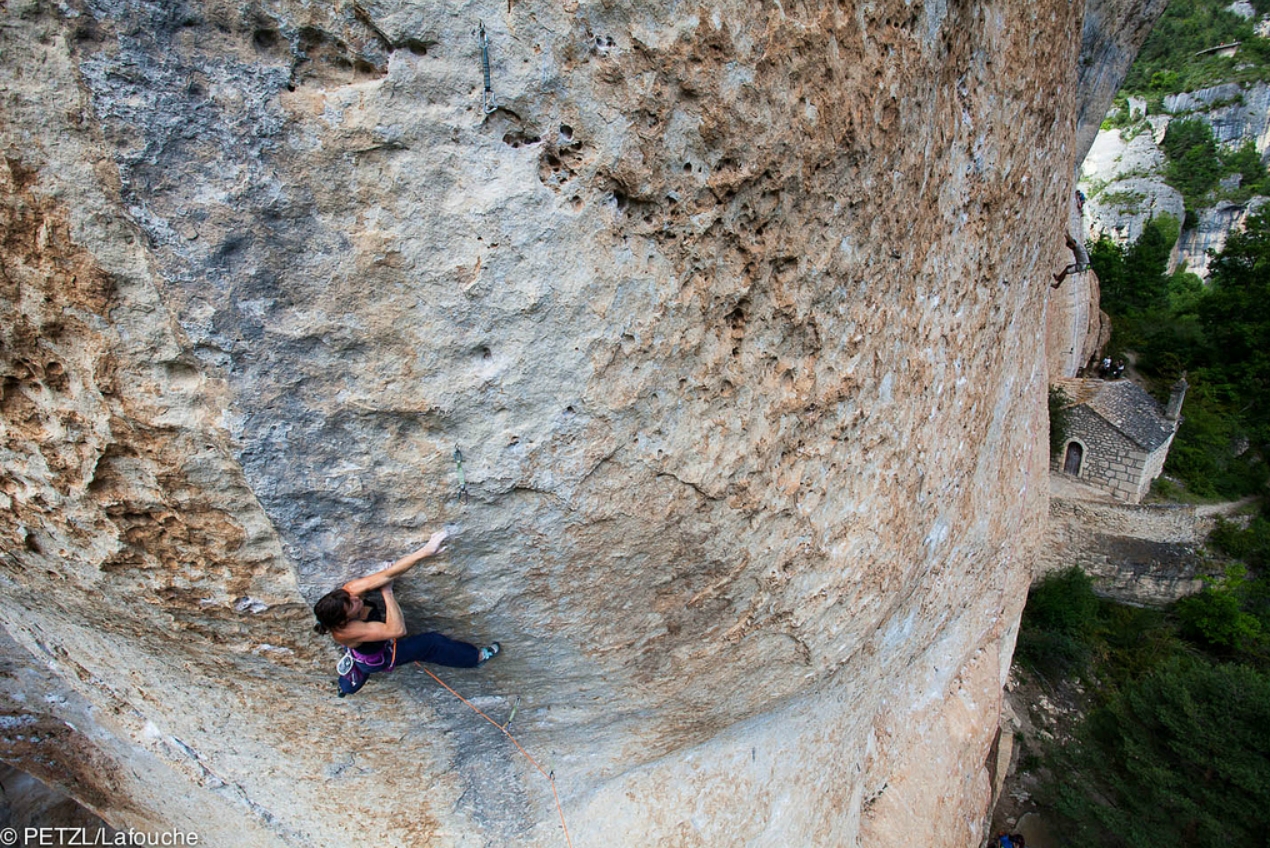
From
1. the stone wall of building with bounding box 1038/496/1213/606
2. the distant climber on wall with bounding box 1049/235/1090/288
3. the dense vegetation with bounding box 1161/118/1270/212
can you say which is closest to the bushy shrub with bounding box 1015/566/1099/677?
the stone wall of building with bounding box 1038/496/1213/606

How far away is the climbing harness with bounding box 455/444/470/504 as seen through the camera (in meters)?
1.40

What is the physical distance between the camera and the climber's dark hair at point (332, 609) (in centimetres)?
146

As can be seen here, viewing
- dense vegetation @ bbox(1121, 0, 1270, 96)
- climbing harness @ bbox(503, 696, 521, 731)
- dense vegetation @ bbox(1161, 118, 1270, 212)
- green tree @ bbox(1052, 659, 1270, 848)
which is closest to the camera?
climbing harness @ bbox(503, 696, 521, 731)

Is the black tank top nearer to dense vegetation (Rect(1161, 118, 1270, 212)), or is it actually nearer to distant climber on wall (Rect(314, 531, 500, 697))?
distant climber on wall (Rect(314, 531, 500, 697))

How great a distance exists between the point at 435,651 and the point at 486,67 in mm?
1455

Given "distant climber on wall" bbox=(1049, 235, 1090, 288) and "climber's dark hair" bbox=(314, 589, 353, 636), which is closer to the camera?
"climber's dark hair" bbox=(314, 589, 353, 636)

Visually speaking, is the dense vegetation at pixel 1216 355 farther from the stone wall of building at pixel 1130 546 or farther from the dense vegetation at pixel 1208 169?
the dense vegetation at pixel 1208 169

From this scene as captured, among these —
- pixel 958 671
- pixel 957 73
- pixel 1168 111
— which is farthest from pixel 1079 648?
pixel 1168 111

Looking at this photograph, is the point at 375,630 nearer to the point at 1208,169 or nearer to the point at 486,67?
the point at 486,67

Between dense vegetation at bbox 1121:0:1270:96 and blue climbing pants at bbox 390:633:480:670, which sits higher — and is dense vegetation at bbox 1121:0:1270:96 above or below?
above

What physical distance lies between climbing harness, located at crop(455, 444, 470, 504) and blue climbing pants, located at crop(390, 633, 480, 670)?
53cm

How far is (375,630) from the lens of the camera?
60.4 inches

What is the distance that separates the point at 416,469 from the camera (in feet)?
4.60

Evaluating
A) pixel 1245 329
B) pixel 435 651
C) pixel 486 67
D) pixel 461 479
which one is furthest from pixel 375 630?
pixel 1245 329
